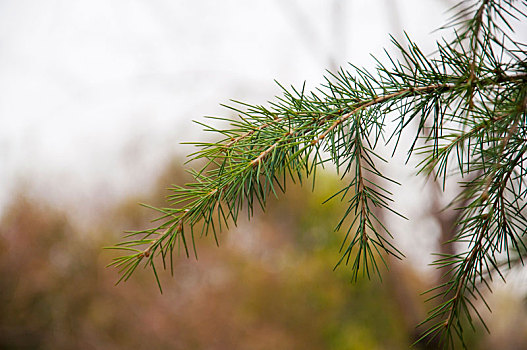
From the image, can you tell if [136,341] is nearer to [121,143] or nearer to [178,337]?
[178,337]

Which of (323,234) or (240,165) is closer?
(240,165)

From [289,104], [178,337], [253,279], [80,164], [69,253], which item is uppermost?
[80,164]

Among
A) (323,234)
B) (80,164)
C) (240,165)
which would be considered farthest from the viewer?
(323,234)

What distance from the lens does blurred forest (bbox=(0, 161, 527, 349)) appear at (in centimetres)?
170

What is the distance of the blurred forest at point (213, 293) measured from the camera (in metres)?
1.70

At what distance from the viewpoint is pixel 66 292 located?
1.75 meters

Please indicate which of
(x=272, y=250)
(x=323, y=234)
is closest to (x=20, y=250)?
(x=272, y=250)

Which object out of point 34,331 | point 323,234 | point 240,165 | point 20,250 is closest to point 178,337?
point 34,331

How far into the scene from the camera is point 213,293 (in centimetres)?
206

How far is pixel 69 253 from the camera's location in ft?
5.96

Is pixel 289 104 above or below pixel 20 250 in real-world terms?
above

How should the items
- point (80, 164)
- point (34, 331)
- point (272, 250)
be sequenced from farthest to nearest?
point (272, 250)
point (80, 164)
point (34, 331)

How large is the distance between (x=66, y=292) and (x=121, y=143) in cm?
73

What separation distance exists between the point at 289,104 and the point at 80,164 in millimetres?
1916
